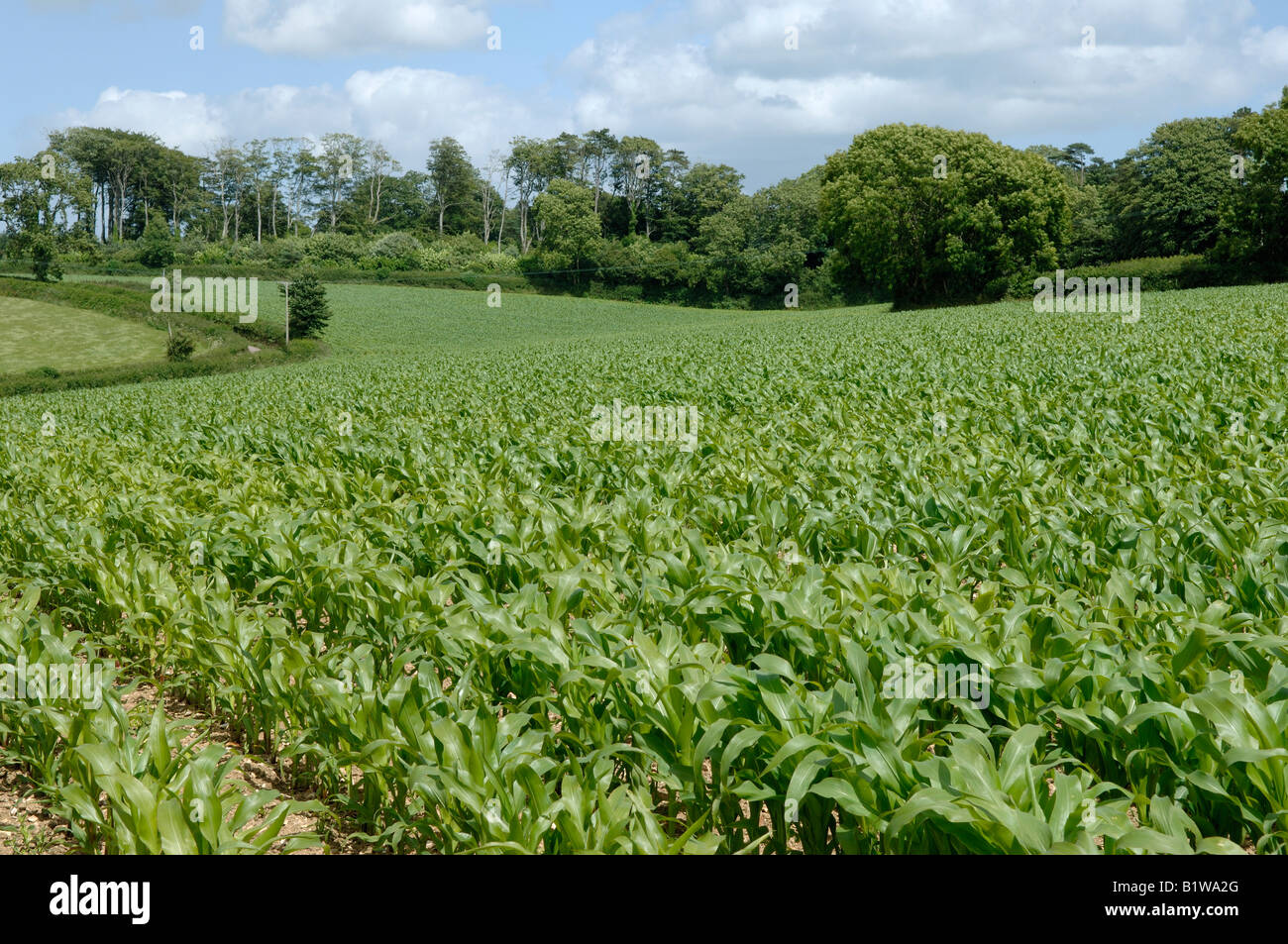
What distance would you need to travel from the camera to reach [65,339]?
4603cm

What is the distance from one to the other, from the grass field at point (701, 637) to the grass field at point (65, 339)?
1475 inches

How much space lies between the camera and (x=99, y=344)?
149 ft

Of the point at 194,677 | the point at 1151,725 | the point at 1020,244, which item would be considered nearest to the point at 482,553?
the point at 194,677

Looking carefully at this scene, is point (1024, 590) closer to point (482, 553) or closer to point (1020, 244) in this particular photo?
point (482, 553)

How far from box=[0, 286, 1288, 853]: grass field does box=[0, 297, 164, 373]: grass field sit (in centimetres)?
3746

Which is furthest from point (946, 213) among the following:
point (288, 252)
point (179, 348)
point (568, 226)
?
point (288, 252)

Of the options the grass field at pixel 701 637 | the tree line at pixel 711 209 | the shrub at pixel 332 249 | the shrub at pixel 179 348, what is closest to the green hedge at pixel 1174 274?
the tree line at pixel 711 209

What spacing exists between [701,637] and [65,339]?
51.3 m

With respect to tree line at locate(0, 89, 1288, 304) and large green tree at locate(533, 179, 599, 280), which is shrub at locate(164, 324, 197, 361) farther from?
large green tree at locate(533, 179, 599, 280)

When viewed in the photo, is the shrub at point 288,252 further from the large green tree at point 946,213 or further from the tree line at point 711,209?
the large green tree at point 946,213

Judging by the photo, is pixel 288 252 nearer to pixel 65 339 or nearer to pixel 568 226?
→ pixel 568 226

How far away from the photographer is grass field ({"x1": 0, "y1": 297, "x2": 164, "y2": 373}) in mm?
42500
